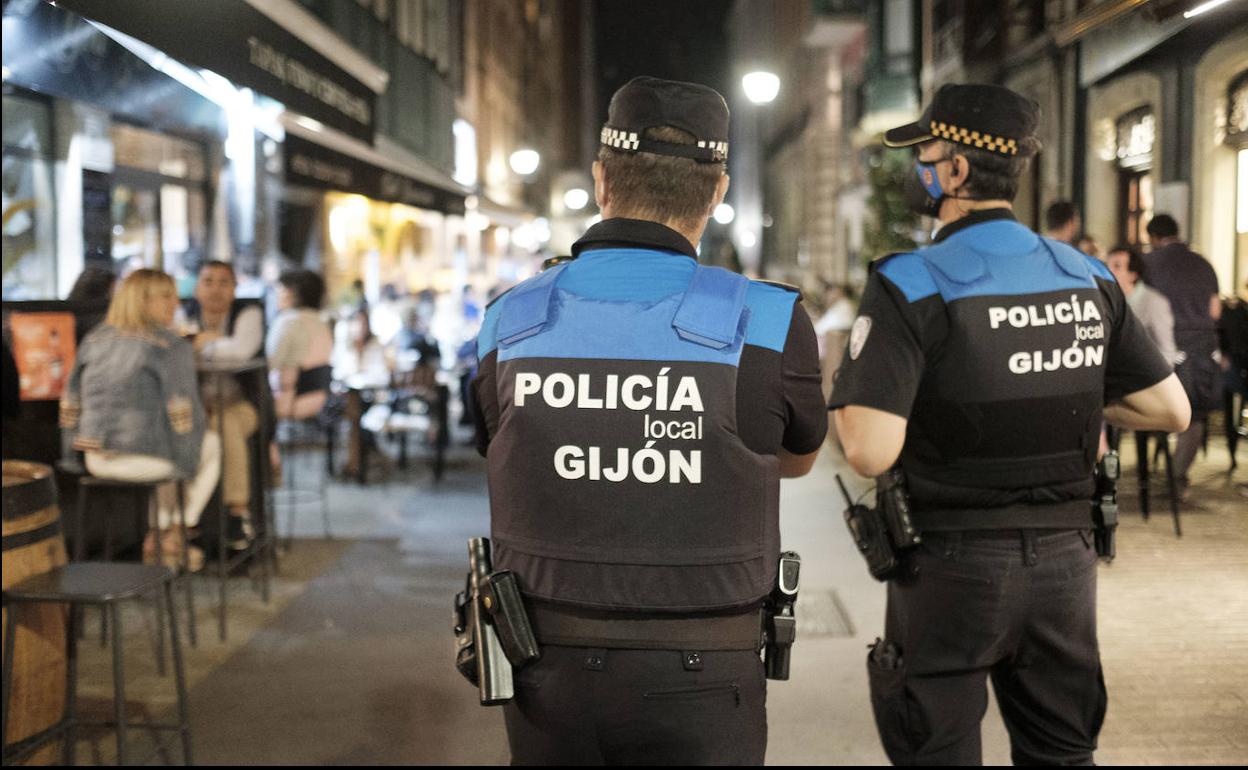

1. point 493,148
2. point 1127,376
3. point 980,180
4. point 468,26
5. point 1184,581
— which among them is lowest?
point 1184,581

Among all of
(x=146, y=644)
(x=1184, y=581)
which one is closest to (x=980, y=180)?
(x=1184, y=581)

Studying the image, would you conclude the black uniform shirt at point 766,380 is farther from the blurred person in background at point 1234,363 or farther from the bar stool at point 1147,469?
the bar stool at point 1147,469

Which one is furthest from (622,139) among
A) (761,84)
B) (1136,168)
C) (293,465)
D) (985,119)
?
(761,84)

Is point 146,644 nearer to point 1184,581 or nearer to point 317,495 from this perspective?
point 317,495

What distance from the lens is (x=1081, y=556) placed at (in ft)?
9.25

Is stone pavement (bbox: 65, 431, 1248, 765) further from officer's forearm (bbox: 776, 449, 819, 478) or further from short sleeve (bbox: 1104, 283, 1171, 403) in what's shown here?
officer's forearm (bbox: 776, 449, 819, 478)

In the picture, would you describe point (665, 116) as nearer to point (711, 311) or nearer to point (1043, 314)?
point (711, 311)

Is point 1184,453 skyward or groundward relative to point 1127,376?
groundward

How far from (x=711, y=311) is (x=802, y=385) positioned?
0.21 metres

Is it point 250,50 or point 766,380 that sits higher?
point 250,50

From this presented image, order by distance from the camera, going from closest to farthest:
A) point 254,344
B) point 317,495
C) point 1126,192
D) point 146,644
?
point 1126,192, point 146,644, point 254,344, point 317,495

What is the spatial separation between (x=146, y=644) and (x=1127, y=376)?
496 centimetres

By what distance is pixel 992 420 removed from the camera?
107 inches

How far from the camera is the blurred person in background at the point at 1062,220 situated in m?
4.68
